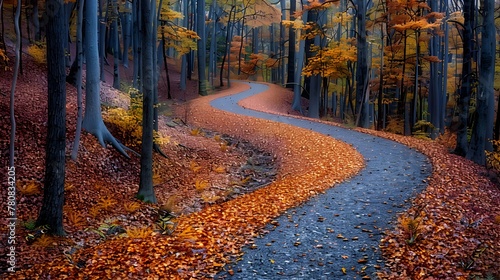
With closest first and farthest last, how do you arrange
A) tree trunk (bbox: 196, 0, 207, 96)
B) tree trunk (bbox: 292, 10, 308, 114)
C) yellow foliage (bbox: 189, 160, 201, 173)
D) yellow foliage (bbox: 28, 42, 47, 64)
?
yellow foliage (bbox: 189, 160, 201, 173) → yellow foliage (bbox: 28, 42, 47, 64) → tree trunk (bbox: 292, 10, 308, 114) → tree trunk (bbox: 196, 0, 207, 96)

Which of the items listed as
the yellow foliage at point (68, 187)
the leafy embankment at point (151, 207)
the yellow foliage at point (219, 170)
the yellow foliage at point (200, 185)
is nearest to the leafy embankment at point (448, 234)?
the leafy embankment at point (151, 207)

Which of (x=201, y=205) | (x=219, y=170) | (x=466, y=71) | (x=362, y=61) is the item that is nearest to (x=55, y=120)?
(x=201, y=205)

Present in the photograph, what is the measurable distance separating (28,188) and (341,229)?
21.0 ft

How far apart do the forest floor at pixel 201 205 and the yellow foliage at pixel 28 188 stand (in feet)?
0.07

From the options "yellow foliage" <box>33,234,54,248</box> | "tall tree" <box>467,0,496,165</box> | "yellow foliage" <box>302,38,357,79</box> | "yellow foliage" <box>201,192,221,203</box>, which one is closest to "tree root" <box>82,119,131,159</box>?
"yellow foliage" <box>201,192,221,203</box>

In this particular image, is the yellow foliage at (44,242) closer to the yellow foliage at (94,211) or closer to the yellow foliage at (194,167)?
the yellow foliage at (94,211)

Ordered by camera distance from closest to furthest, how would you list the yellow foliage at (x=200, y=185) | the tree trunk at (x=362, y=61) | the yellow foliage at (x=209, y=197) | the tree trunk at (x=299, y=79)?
the yellow foliage at (x=209, y=197)
the yellow foliage at (x=200, y=185)
the tree trunk at (x=362, y=61)
the tree trunk at (x=299, y=79)

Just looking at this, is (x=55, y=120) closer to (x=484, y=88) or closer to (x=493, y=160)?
(x=484, y=88)

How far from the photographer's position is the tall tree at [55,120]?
6.14 m

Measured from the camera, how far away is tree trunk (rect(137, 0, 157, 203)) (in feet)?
27.0

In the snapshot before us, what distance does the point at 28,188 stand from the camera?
26.0 ft

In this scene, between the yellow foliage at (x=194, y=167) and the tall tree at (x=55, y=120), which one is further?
the yellow foliage at (x=194, y=167)

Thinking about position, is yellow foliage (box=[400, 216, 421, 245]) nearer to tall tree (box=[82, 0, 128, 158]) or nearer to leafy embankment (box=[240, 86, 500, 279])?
leafy embankment (box=[240, 86, 500, 279])

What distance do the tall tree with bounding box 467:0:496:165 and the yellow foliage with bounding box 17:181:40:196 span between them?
12.5 m
